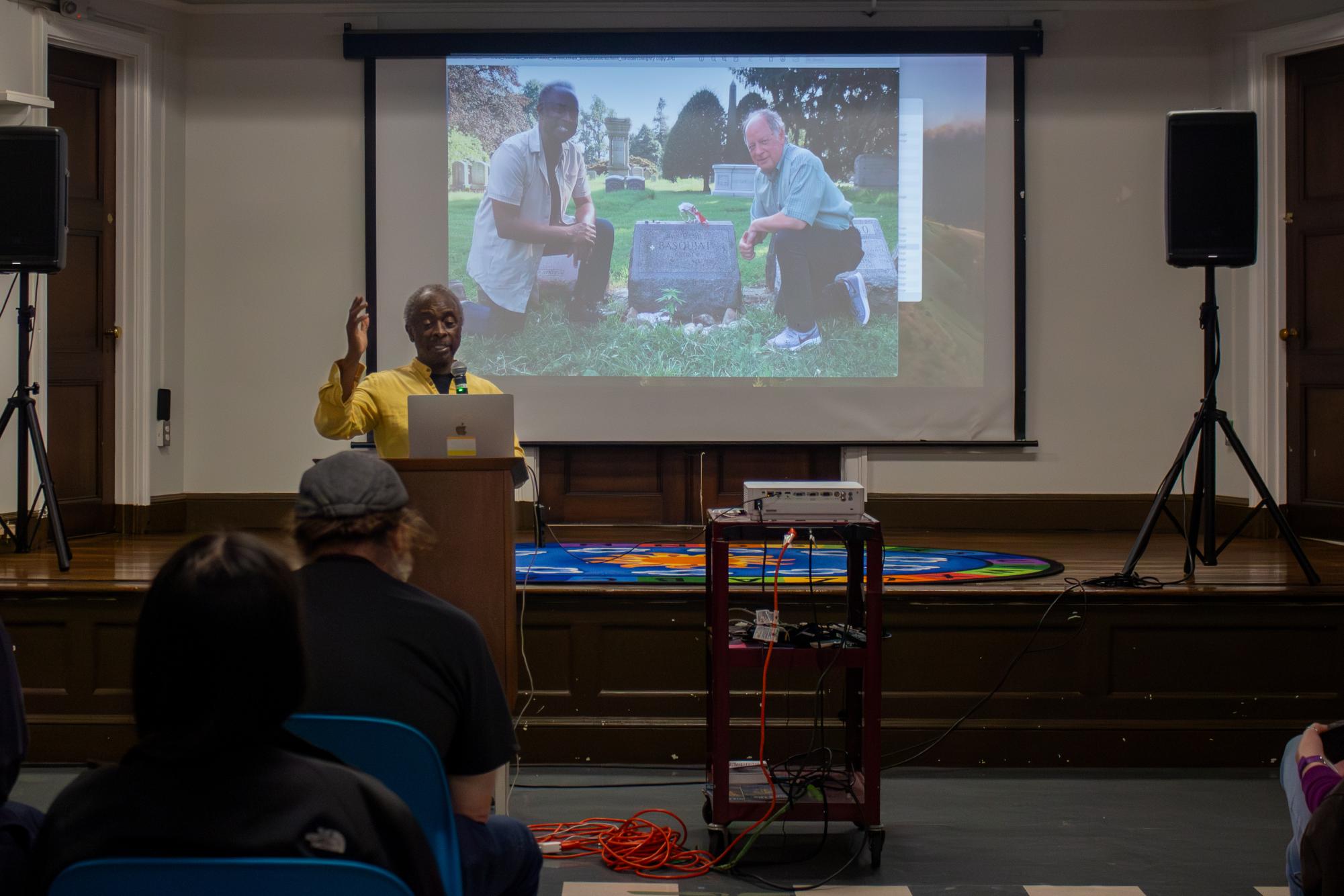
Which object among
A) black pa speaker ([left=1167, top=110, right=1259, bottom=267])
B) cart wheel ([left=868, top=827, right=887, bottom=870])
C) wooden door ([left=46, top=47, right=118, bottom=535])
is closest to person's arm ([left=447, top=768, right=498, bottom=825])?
cart wheel ([left=868, top=827, right=887, bottom=870])

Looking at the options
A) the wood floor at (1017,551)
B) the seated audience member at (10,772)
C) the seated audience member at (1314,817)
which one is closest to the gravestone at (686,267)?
the wood floor at (1017,551)

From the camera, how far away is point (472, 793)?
1803 mm

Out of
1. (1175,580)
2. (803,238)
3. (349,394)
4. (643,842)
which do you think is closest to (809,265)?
(803,238)

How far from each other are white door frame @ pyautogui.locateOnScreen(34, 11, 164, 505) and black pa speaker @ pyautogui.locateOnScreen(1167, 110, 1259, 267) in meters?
5.05

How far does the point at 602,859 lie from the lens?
3039mm

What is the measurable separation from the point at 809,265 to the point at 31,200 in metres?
3.77

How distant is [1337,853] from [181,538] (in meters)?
5.84

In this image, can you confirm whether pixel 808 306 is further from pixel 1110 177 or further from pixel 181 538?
pixel 181 538

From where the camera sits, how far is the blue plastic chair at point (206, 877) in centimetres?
112

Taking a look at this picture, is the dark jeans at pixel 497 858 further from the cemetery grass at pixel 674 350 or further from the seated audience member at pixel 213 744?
the cemetery grass at pixel 674 350

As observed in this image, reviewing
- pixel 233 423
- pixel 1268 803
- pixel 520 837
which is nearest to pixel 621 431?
pixel 233 423

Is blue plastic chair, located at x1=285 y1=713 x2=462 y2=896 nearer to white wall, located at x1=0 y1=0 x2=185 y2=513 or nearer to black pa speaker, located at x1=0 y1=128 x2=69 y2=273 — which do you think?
black pa speaker, located at x1=0 y1=128 x2=69 y2=273

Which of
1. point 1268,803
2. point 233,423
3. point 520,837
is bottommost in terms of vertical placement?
point 1268,803

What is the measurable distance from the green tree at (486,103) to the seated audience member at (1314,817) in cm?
535
